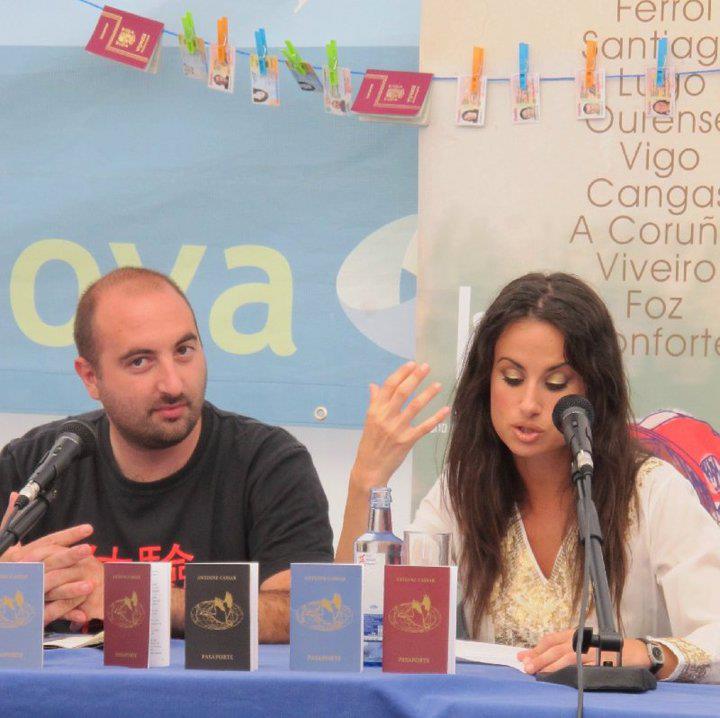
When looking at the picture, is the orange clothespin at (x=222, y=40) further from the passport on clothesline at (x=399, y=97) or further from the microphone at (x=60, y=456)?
the microphone at (x=60, y=456)

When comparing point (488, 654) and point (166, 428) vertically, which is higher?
point (166, 428)

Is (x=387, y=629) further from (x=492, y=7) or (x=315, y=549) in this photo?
(x=492, y=7)

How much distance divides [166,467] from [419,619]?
3.47 ft

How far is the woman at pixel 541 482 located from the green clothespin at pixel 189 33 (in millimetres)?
1414

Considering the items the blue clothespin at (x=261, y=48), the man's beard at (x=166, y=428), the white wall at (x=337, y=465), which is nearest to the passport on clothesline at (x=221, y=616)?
the man's beard at (x=166, y=428)

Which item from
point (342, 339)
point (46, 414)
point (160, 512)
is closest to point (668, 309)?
point (342, 339)

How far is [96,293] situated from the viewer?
2.58m

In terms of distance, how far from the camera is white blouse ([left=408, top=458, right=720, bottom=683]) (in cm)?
208

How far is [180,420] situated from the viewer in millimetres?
2430

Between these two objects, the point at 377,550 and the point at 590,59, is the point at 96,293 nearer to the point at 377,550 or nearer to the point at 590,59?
the point at 377,550

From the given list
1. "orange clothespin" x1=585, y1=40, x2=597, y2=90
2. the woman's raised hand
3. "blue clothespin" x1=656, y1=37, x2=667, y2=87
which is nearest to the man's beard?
the woman's raised hand

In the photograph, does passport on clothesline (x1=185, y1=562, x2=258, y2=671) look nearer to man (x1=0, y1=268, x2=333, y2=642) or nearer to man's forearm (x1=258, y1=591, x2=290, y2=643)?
man's forearm (x1=258, y1=591, x2=290, y2=643)

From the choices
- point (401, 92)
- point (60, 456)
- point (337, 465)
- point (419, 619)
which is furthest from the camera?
point (337, 465)

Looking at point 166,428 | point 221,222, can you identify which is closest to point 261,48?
point 221,222
